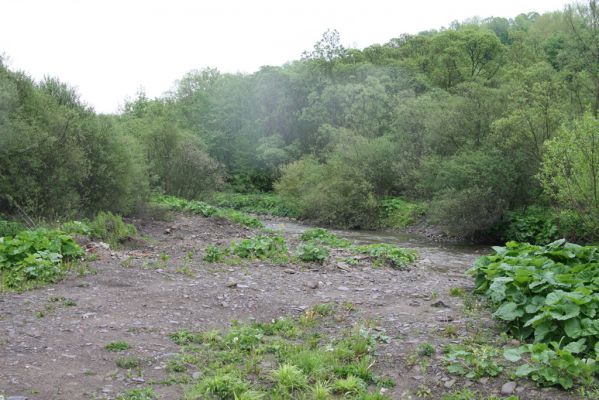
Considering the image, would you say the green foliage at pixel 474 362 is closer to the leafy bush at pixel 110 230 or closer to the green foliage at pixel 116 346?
the green foliage at pixel 116 346

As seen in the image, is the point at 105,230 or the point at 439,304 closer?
the point at 439,304

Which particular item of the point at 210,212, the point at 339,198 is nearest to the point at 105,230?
the point at 210,212

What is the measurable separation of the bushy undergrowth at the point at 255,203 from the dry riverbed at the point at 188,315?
98.5 ft

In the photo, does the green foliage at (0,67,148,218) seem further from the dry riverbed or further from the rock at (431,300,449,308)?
the rock at (431,300,449,308)

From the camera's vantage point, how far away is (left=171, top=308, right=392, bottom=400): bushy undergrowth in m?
5.78

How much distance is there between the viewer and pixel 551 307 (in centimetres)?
668

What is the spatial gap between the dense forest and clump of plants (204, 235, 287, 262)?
790 centimetres

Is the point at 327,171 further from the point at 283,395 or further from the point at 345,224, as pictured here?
the point at 283,395

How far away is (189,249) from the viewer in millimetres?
14781

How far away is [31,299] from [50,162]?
11.3 meters

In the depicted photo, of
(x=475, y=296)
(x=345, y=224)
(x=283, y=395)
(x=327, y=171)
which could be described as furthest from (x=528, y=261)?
(x=327, y=171)

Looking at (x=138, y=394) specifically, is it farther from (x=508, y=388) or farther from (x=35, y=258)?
(x=35, y=258)

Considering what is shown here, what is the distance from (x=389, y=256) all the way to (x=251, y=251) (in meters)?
3.93

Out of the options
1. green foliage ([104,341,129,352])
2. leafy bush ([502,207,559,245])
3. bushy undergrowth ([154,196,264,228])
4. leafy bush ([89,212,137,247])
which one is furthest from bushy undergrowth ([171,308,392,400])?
leafy bush ([502,207,559,245])
